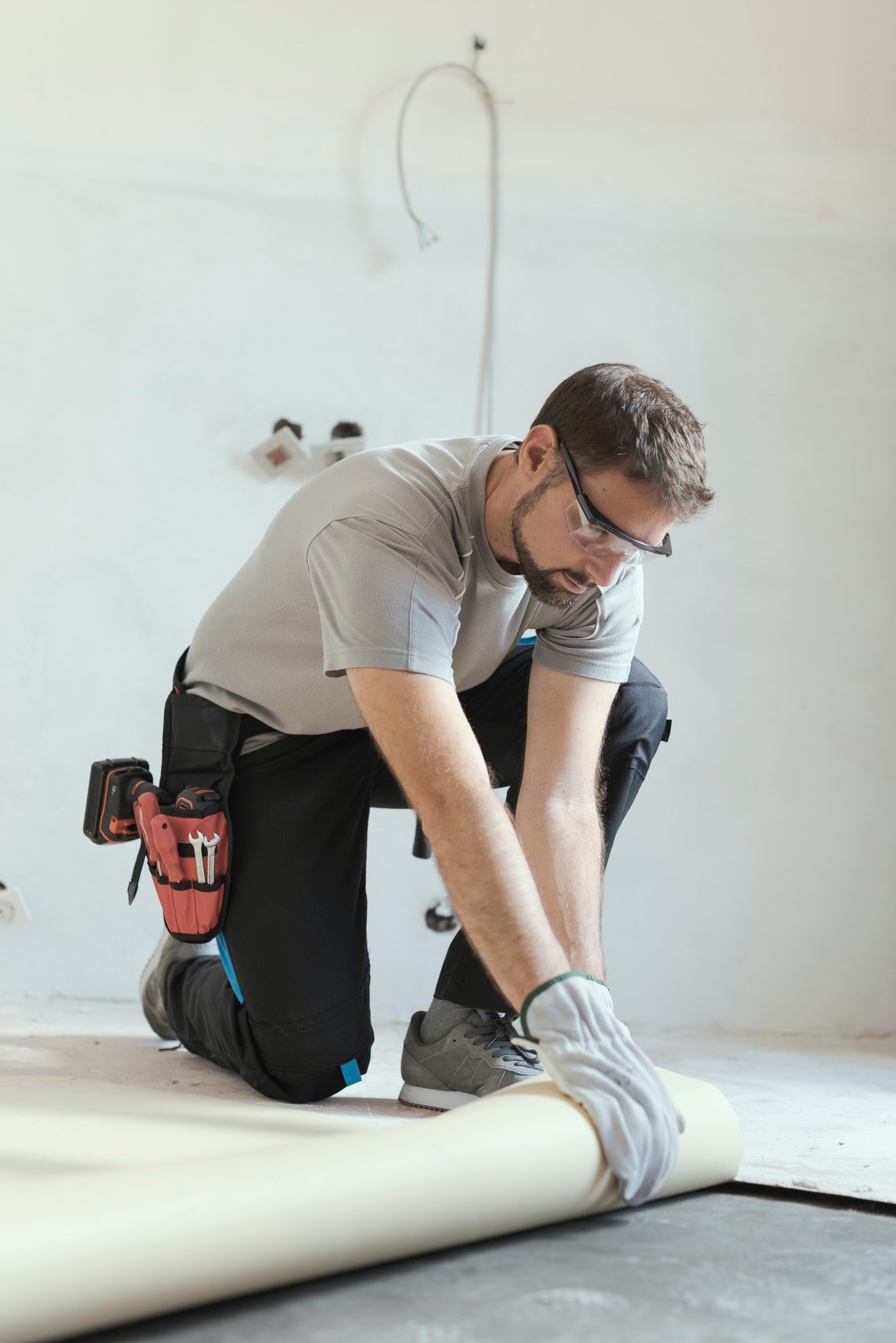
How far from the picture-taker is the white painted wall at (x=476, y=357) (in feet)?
7.89

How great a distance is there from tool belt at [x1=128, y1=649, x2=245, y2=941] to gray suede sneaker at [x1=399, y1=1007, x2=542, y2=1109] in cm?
37

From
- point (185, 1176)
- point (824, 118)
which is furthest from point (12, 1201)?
point (824, 118)

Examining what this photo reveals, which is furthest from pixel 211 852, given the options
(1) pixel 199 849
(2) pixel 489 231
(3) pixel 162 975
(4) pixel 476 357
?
(2) pixel 489 231

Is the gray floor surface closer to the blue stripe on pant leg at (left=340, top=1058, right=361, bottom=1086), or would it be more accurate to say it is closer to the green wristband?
the green wristband

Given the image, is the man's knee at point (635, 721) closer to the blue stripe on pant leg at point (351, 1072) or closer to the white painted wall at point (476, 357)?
the blue stripe on pant leg at point (351, 1072)

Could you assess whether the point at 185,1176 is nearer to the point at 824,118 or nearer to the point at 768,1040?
the point at 768,1040

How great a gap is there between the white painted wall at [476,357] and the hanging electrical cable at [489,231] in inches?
1.0

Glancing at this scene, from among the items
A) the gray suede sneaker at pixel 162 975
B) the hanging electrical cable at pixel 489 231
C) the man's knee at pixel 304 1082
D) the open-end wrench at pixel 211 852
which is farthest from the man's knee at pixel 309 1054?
the hanging electrical cable at pixel 489 231

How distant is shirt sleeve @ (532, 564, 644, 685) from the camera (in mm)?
1545

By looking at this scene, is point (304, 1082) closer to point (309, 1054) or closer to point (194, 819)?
point (309, 1054)

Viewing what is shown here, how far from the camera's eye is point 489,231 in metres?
2.54

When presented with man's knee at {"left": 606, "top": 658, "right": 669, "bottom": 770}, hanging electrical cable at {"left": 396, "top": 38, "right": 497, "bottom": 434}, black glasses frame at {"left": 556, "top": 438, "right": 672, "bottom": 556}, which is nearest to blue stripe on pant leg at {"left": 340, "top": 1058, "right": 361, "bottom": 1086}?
man's knee at {"left": 606, "top": 658, "right": 669, "bottom": 770}

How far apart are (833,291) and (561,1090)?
2.22 meters

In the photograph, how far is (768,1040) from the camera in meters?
2.47
